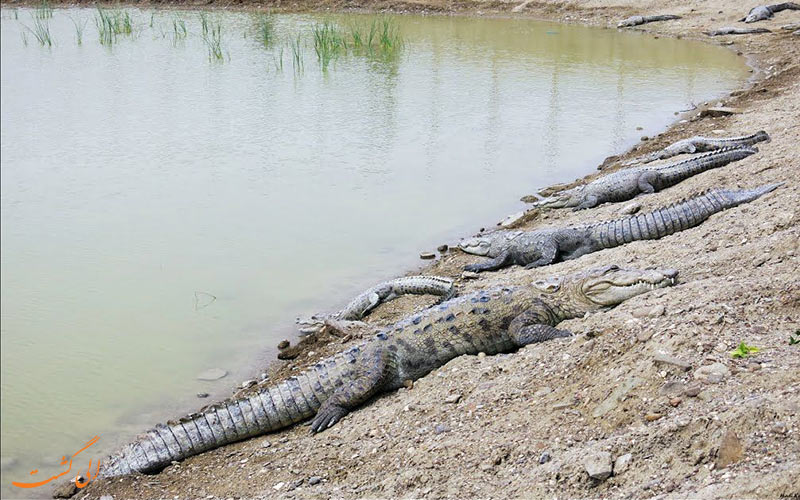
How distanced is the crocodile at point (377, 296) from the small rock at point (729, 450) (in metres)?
3.60

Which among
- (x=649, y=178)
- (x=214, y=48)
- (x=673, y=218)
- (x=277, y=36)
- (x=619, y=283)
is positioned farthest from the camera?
(x=277, y=36)

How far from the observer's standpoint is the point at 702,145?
32.2ft

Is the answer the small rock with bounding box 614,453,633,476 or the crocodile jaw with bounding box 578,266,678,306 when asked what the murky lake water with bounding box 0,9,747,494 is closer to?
the small rock with bounding box 614,453,633,476

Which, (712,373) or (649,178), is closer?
(712,373)

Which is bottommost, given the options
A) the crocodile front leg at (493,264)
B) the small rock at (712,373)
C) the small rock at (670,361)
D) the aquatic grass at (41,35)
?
the crocodile front leg at (493,264)

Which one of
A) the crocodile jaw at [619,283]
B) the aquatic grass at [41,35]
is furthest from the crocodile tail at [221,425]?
the aquatic grass at [41,35]

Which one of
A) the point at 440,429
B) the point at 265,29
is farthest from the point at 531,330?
the point at 265,29

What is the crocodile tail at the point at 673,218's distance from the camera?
6.88 meters

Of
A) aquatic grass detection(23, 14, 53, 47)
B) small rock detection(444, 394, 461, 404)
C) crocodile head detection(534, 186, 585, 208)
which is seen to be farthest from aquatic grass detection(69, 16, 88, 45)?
small rock detection(444, 394, 461, 404)

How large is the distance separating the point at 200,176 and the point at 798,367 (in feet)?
25.9

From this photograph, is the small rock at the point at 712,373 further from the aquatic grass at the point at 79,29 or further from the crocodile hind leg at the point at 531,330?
the aquatic grass at the point at 79,29

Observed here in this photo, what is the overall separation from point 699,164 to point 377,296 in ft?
13.7

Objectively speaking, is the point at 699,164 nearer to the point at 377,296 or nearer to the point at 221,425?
the point at 377,296

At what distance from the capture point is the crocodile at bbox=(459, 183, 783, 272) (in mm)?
6910
